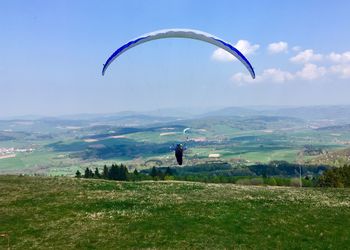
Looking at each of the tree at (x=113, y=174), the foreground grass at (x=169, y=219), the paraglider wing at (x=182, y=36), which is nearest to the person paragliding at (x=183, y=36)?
the paraglider wing at (x=182, y=36)

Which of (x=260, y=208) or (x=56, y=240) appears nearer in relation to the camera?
(x=56, y=240)

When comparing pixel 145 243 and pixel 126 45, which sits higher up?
pixel 126 45

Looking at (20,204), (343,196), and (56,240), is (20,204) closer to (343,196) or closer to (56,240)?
(56,240)

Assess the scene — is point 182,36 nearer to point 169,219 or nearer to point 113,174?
point 169,219

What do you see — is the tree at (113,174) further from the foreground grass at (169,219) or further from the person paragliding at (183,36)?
the person paragliding at (183,36)

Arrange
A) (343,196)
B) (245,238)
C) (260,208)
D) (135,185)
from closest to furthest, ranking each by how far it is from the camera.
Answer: (245,238) < (260,208) < (343,196) < (135,185)

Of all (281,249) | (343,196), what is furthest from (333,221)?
(343,196)
